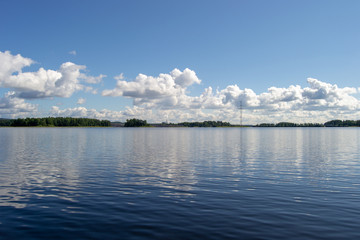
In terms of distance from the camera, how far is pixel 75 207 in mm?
21609

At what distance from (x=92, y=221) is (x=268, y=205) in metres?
13.9

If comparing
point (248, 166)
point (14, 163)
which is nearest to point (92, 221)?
point (248, 166)

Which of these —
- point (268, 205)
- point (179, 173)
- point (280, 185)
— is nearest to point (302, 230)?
point (268, 205)

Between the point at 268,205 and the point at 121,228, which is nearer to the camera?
the point at 121,228

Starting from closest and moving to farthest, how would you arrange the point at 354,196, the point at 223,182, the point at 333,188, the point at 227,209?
the point at 227,209 → the point at 354,196 → the point at 333,188 → the point at 223,182

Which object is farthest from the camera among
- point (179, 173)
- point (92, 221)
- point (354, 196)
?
point (179, 173)

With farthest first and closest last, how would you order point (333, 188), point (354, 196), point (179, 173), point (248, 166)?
point (248, 166) < point (179, 173) < point (333, 188) < point (354, 196)

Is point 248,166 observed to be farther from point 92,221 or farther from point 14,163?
point 14,163

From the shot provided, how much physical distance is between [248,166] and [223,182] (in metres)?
13.7

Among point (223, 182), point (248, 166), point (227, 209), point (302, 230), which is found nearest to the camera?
point (302, 230)

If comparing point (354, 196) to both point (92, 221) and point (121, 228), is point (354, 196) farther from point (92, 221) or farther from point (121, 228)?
point (92, 221)

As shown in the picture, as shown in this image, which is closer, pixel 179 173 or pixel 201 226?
pixel 201 226

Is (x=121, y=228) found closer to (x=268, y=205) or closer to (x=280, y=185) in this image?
(x=268, y=205)

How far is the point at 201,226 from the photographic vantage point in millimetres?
17391
